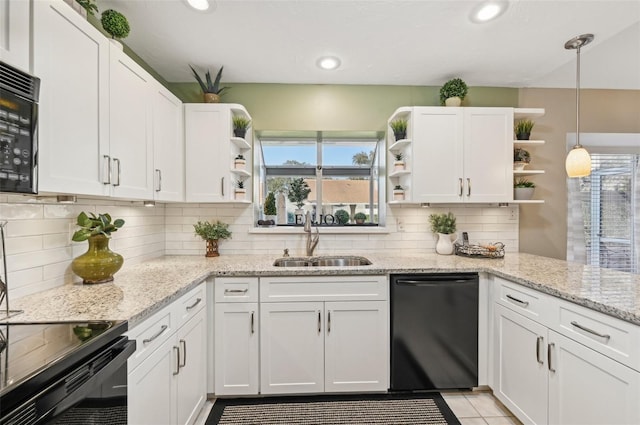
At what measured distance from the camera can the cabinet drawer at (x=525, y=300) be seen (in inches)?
61.8

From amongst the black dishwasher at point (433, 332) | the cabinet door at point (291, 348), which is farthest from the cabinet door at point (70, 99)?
the black dishwasher at point (433, 332)

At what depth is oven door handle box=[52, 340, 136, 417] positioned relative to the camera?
2.49ft

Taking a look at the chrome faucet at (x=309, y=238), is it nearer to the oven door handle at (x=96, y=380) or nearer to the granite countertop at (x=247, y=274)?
the granite countertop at (x=247, y=274)

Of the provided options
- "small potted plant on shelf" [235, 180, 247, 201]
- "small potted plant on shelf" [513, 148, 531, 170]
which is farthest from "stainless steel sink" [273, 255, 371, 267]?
"small potted plant on shelf" [513, 148, 531, 170]

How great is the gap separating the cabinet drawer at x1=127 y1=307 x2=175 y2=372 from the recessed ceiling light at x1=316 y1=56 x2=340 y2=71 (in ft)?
6.88

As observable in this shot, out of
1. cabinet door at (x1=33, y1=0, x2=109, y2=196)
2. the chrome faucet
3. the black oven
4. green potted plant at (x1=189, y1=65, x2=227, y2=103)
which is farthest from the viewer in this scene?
the chrome faucet

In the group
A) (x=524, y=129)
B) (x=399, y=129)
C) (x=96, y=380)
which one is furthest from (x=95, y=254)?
(x=524, y=129)

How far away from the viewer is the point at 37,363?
2.48 ft

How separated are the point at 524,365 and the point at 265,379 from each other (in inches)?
65.7

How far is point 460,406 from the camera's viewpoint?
2014 mm

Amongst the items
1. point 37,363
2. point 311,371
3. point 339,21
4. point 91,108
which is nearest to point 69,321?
point 37,363

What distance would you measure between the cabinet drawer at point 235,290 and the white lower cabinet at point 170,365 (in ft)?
0.46

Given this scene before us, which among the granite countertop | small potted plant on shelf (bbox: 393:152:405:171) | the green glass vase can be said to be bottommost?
the granite countertop

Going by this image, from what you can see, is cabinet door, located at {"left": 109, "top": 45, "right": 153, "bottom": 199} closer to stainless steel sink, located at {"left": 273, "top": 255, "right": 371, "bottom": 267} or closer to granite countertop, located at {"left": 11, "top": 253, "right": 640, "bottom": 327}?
granite countertop, located at {"left": 11, "top": 253, "right": 640, "bottom": 327}
